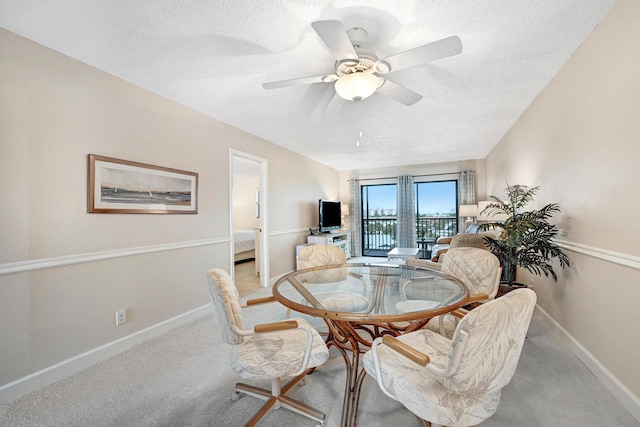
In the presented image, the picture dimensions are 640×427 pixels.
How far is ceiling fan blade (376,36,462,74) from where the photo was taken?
1.53 metres

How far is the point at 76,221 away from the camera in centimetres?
219

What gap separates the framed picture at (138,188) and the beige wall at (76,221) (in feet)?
0.22

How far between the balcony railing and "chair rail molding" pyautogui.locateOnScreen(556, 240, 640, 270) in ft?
14.8

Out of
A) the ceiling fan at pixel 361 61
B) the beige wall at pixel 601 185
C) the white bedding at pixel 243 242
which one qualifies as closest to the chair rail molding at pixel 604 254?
the beige wall at pixel 601 185

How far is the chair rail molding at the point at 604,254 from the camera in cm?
162

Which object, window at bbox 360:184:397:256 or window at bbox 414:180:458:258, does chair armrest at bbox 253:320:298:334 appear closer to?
window at bbox 414:180:458:258

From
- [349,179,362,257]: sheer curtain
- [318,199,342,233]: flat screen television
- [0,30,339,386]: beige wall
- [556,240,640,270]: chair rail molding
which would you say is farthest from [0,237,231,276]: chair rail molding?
[349,179,362,257]: sheer curtain

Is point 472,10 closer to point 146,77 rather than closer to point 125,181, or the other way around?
point 146,77

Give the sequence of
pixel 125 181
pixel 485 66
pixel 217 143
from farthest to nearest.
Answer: pixel 217 143 < pixel 125 181 < pixel 485 66

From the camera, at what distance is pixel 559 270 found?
2596mm

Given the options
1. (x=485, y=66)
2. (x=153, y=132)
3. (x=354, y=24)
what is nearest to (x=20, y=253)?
(x=153, y=132)

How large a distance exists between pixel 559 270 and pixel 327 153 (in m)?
4.06

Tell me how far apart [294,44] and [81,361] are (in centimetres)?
292

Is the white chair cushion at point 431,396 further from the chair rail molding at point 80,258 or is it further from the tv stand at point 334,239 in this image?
the tv stand at point 334,239
